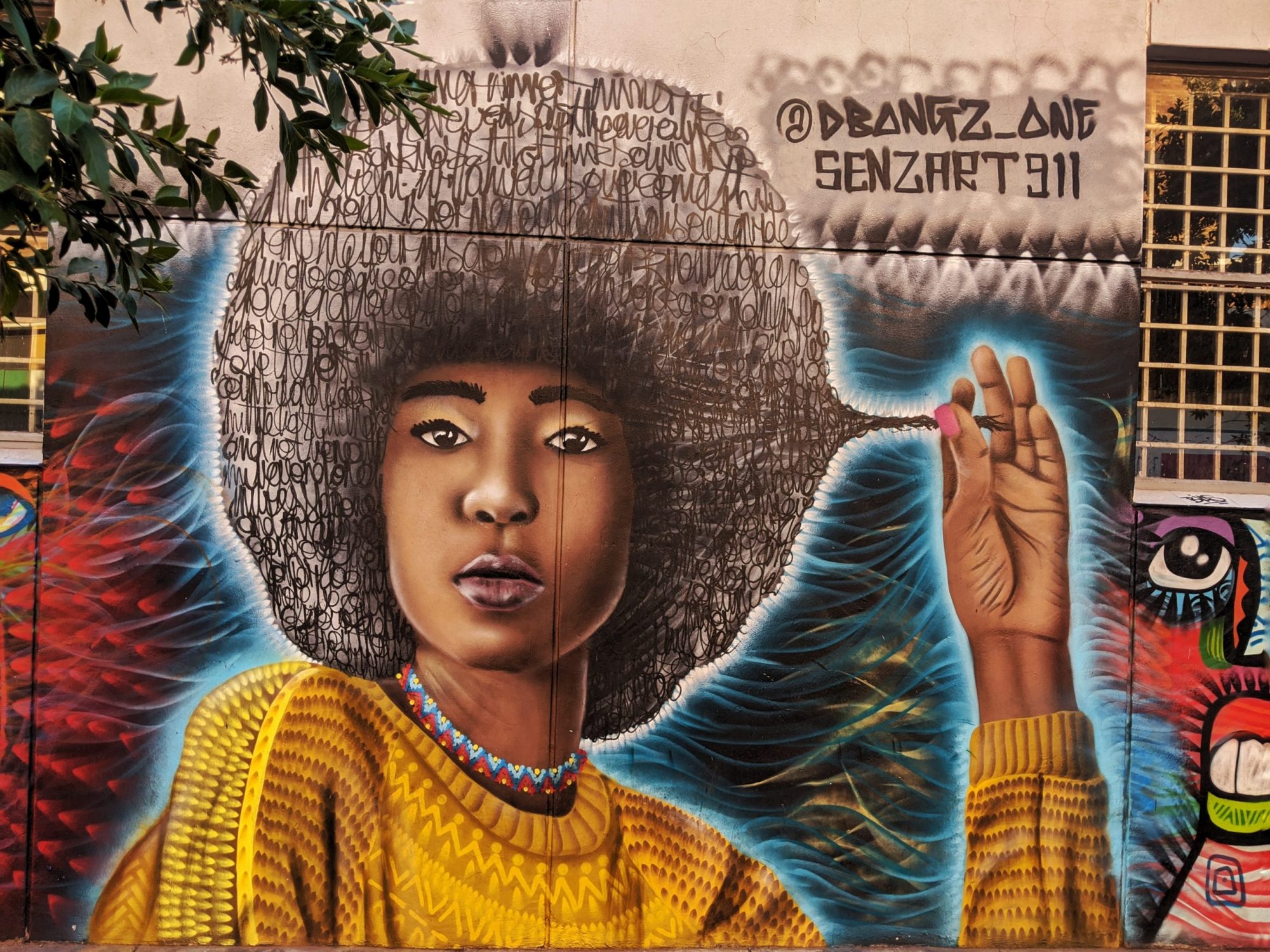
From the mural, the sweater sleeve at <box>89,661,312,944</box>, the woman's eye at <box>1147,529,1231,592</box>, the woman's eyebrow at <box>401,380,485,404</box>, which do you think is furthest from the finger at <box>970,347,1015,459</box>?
the mural

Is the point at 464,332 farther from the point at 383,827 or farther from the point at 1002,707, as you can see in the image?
the point at 1002,707

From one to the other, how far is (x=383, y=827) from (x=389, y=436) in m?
1.77

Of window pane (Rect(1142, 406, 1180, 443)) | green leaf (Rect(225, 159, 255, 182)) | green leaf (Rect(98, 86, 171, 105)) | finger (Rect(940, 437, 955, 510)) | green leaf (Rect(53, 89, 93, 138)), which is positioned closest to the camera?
green leaf (Rect(53, 89, 93, 138))

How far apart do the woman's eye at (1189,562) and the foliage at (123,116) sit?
3.89 metres

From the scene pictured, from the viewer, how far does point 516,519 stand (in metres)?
5.21

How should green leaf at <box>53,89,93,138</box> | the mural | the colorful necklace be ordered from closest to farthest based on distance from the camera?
green leaf at <box>53,89,93,138</box> < the mural < the colorful necklace

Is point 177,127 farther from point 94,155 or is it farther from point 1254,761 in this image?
point 1254,761

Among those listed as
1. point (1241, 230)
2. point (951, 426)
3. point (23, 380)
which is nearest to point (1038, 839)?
point (951, 426)

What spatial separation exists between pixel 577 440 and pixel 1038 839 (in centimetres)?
282

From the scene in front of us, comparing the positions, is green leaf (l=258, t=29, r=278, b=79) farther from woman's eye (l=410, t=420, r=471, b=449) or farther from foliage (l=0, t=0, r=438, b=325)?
woman's eye (l=410, t=420, r=471, b=449)

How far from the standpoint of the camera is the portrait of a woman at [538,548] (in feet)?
16.8

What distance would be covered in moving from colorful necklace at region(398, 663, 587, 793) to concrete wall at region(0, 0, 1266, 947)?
0.02 meters

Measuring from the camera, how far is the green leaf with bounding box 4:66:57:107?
252 centimetres

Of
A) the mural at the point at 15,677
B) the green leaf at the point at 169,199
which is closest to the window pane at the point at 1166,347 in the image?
the green leaf at the point at 169,199
